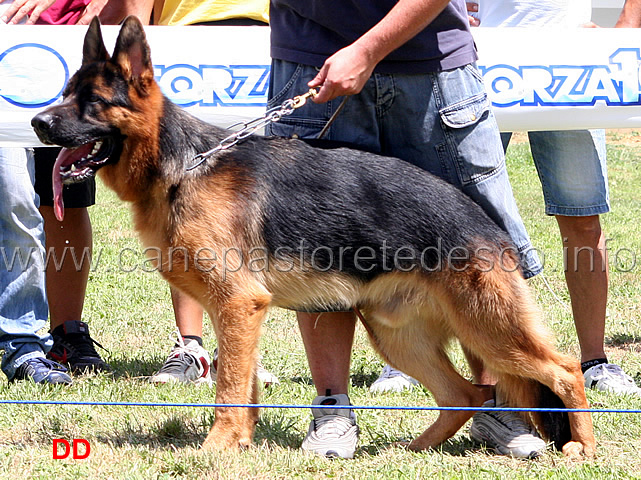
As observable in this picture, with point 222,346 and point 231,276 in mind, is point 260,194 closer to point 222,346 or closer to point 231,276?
point 231,276

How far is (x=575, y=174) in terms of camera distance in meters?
4.51

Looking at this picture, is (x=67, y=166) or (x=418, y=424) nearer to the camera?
(x=67, y=166)

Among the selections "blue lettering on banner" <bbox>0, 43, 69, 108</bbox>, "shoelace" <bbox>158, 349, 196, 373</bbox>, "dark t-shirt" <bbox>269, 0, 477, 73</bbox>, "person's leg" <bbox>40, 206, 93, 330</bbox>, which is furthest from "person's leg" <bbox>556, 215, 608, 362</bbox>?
"blue lettering on banner" <bbox>0, 43, 69, 108</bbox>

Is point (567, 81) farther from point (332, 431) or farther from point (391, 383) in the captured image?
point (332, 431)

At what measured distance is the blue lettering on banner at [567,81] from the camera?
192 inches

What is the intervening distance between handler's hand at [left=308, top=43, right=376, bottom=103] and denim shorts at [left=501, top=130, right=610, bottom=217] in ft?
5.83

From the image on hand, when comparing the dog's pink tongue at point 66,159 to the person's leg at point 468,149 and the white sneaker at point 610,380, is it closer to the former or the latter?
the person's leg at point 468,149

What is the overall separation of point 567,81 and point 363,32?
196 cm

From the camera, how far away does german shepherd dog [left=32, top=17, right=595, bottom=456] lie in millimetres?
3316

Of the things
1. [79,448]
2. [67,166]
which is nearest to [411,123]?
[67,166]

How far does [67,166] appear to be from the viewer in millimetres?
3375

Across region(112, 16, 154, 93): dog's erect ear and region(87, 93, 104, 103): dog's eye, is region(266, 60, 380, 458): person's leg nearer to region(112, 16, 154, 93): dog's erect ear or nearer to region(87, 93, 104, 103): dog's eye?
region(112, 16, 154, 93): dog's erect ear

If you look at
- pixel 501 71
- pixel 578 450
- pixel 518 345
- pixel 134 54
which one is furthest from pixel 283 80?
pixel 578 450

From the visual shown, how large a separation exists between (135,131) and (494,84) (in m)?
2.47
